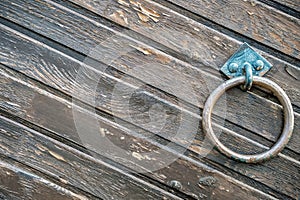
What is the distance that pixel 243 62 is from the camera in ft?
3.70

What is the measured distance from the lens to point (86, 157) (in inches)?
45.2

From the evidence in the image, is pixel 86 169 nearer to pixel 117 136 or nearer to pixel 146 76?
pixel 117 136

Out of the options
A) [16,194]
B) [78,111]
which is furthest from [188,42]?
[16,194]

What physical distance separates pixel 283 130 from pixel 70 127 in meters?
0.59

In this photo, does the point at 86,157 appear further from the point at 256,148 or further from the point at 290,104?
the point at 290,104

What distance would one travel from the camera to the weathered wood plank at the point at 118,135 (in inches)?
44.8

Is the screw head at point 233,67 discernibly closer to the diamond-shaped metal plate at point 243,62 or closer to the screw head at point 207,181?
the diamond-shaped metal plate at point 243,62

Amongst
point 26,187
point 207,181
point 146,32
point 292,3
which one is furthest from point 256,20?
point 26,187

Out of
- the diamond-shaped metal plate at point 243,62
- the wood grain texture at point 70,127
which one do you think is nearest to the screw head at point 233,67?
the diamond-shaped metal plate at point 243,62

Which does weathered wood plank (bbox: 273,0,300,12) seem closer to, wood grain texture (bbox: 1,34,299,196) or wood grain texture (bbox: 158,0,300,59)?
wood grain texture (bbox: 158,0,300,59)

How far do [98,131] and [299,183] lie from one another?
58 cm

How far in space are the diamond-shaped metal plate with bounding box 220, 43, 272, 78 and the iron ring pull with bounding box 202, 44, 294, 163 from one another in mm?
14

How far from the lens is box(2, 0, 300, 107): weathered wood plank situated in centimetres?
113

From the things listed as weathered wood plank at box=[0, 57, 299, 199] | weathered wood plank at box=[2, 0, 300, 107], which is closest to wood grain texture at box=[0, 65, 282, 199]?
weathered wood plank at box=[0, 57, 299, 199]
